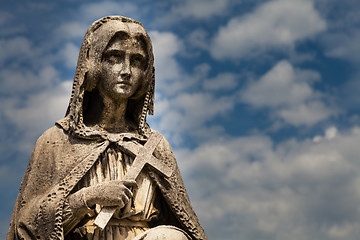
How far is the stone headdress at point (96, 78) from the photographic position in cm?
1089

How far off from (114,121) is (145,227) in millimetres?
1715

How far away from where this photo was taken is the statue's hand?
9.97 m

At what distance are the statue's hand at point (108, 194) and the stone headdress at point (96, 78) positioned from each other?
1.06m

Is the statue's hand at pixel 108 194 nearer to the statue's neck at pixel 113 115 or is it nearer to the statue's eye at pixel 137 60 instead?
the statue's neck at pixel 113 115

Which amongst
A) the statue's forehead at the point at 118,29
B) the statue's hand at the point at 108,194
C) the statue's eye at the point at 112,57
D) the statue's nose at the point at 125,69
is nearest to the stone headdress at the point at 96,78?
the statue's forehead at the point at 118,29

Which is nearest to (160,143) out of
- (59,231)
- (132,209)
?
(132,209)

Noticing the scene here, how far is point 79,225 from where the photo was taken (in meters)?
10.4

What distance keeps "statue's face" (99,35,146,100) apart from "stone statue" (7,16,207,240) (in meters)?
0.01

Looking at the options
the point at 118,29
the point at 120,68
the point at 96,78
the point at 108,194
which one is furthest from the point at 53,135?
the point at 118,29

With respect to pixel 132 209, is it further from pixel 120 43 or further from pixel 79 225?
pixel 120 43

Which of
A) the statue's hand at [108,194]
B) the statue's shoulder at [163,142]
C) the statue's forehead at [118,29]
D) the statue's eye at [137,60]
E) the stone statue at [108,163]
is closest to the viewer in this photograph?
the statue's hand at [108,194]

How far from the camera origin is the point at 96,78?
1098 centimetres

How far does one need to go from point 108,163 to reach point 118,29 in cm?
201

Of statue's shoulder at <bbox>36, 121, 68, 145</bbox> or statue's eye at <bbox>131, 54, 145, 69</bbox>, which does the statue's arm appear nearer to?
statue's eye at <bbox>131, 54, 145, 69</bbox>
